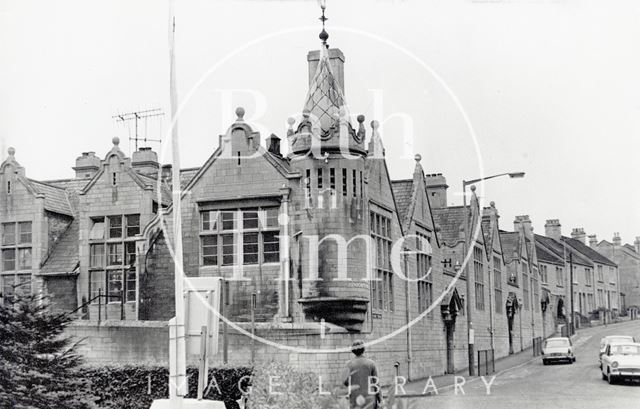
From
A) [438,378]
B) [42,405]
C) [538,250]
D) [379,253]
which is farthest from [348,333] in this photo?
[538,250]

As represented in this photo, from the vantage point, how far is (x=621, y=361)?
30688mm

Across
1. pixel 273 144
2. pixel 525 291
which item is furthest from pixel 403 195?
pixel 525 291

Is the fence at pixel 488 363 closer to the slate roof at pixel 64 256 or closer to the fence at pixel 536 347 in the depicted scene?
the fence at pixel 536 347

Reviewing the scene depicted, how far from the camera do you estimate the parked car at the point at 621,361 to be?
30306mm

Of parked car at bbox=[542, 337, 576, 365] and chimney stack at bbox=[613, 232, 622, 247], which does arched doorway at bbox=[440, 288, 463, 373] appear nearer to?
parked car at bbox=[542, 337, 576, 365]

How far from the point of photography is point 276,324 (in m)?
26.5

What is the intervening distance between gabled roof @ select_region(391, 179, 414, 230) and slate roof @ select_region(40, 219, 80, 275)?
12616 mm

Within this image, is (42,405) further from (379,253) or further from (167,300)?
(379,253)

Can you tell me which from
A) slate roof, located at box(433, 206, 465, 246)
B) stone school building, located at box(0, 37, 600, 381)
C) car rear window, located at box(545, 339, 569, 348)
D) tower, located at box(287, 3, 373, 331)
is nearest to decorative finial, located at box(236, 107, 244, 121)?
stone school building, located at box(0, 37, 600, 381)

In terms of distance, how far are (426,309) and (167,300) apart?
12393 millimetres

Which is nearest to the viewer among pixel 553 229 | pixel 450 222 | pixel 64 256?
pixel 64 256

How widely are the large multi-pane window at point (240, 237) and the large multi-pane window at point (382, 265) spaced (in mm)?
3894

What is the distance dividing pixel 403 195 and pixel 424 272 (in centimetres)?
342

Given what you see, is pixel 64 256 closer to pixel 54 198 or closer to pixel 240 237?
pixel 54 198
